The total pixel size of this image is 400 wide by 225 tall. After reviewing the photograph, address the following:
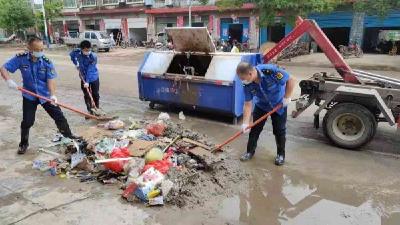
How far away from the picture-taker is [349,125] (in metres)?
6.22

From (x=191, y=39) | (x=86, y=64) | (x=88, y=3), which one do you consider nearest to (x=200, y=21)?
(x=88, y=3)

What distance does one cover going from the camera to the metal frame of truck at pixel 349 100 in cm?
584

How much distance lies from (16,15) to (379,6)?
32392 mm

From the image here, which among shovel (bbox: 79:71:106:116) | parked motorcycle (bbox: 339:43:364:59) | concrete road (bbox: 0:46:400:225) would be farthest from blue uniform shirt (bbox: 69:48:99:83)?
parked motorcycle (bbox: 339:43:364:59)

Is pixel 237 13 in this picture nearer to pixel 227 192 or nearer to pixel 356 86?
pixel 356 86

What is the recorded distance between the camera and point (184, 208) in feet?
14.1

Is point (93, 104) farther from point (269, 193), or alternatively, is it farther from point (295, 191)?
point (295, 191)

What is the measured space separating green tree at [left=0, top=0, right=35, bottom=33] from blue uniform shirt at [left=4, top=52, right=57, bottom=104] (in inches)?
1375

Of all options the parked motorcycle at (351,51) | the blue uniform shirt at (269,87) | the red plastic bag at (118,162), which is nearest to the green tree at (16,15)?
the parked motorcycle at (351,51)

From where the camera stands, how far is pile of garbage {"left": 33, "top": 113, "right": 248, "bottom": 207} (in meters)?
4.49

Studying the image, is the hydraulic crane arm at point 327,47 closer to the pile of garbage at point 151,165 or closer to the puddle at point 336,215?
the pile of garbage at point 151,165

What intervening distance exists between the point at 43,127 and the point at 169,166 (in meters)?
3.92

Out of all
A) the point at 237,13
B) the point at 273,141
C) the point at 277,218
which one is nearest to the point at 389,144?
the point at 273,141

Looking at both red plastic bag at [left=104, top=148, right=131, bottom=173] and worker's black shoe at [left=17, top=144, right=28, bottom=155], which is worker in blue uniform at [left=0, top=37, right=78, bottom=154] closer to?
worker's black shoe at [left=17, top=144, right=28, bottom=155]
